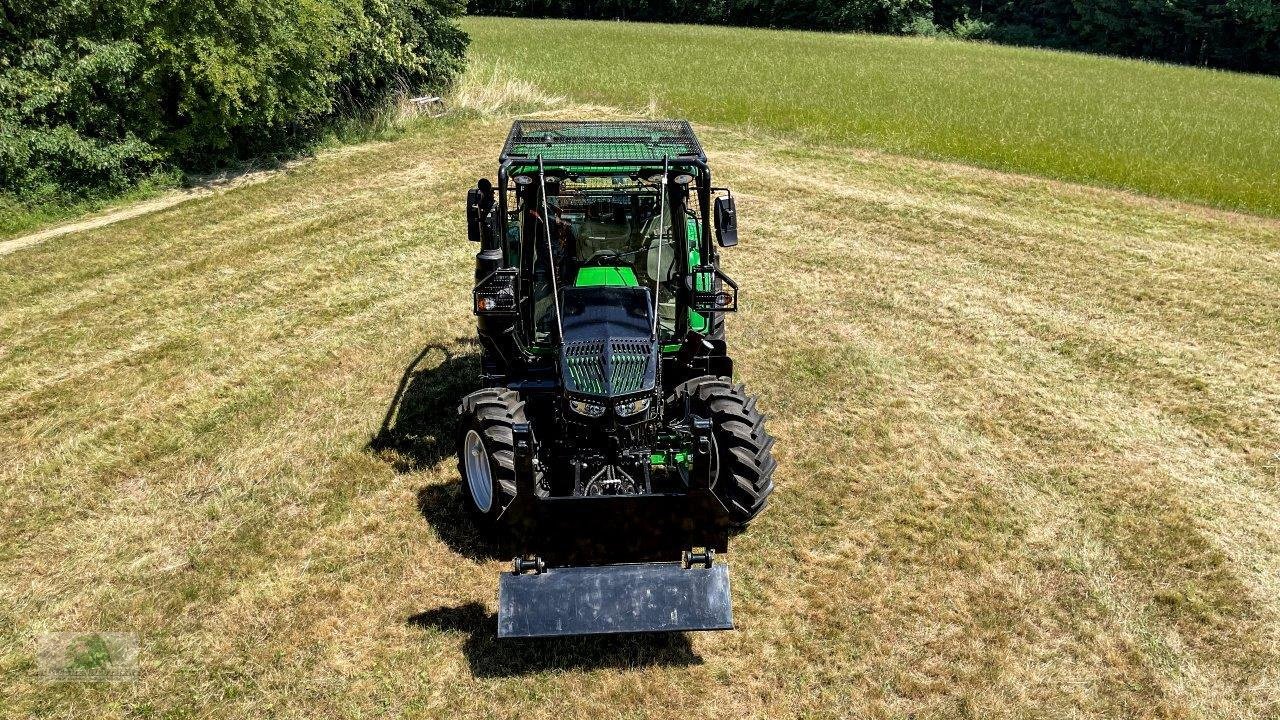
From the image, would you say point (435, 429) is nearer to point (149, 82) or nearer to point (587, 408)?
point (587, 408)

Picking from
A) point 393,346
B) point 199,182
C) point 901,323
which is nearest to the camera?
point 393,346

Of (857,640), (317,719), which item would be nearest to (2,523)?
(317,719)

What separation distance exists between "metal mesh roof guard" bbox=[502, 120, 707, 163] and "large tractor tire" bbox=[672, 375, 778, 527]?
1759mm

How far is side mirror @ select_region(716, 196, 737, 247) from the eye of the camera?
22.1 feet

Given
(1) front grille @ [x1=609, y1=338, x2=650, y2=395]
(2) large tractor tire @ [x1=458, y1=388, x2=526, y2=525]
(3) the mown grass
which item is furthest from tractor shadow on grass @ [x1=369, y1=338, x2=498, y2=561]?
(3) the mown grass

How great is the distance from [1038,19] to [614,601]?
215ft

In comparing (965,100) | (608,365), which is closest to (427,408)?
(608,365)

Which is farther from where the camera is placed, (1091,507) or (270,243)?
(270,243)

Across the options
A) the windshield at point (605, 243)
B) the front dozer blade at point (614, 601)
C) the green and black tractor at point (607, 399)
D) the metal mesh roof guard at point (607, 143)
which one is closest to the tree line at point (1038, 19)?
the metal mesh roof guard at point (607, 143)

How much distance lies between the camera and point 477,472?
19.6 feet

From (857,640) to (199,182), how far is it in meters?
14.4

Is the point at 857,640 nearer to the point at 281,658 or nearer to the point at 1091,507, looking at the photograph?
the point at 1091,507

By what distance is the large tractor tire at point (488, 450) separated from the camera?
5.55 m

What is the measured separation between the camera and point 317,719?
187 inches
